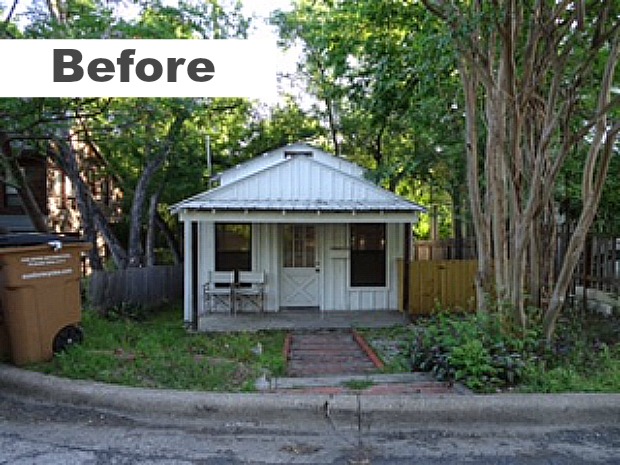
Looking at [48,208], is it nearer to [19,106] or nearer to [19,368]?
[19,106]

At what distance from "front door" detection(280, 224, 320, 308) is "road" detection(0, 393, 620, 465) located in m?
7.69

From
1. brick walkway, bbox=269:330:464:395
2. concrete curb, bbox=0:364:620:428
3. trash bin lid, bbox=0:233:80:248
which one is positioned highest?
trash bin lid, bbox=0:233:80:248

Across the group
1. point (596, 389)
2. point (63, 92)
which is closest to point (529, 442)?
point (596, 389)

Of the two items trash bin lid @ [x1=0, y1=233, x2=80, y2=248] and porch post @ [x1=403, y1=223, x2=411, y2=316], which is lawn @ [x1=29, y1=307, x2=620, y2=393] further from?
porch post @ [x1=403, y1=223, x2=411, y2=316]

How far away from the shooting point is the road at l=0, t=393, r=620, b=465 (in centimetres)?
347

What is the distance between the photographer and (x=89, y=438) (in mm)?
3781

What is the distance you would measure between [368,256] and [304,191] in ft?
6.81

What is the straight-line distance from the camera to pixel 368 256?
11.9 metres

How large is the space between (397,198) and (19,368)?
7.89 m

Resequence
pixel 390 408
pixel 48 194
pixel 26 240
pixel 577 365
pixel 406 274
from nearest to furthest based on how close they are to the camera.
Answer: pixel 390 408, pixel 577 365, pixel 26 240, pixel 406 274, pixel 48 194

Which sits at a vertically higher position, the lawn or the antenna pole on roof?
the antenna pole on roof

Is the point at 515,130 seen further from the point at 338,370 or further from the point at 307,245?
the point at 307,245

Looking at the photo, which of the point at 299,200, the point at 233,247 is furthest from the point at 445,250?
the point at 233,247

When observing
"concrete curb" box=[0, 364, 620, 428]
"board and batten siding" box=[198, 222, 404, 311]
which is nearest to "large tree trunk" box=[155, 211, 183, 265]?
"board and batten siding" box=[198, 222, 404, 311]
